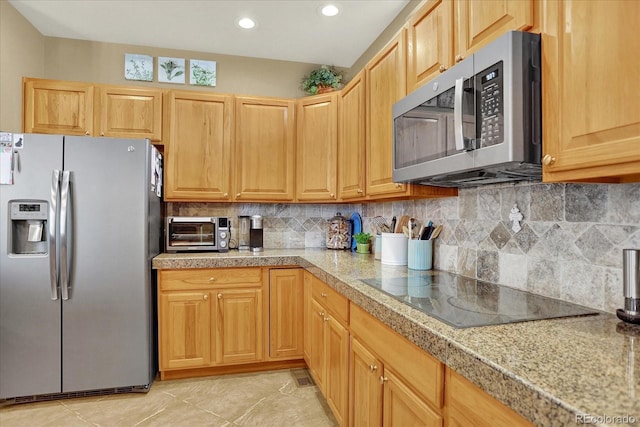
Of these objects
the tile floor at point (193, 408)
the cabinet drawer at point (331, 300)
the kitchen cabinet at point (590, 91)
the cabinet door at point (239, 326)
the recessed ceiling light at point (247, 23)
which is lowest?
the tile floor at point (193, 408)

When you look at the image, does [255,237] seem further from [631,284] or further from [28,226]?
[631,284]

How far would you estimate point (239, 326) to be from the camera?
2.79 metres

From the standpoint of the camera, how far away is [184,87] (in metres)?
3.35

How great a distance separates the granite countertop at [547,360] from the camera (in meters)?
0.63

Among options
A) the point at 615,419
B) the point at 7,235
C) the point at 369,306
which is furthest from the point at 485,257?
the point at 7,235

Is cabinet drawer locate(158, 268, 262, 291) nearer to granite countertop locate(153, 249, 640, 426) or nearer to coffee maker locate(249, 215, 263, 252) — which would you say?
coffee maker locate(249, 215, 263, 252)

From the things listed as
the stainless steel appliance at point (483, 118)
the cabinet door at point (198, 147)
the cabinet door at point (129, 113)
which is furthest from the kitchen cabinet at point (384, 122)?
the cabinet door at point (129, 113)

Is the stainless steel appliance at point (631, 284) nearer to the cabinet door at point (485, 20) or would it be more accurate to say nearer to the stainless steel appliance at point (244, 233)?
the cabinet door at point (485, 20)

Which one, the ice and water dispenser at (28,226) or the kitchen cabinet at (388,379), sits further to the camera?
the ice and water dispenser at (28,226)

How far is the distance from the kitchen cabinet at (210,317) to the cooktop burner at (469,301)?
134 centimetres

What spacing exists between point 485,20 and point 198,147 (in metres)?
2.33

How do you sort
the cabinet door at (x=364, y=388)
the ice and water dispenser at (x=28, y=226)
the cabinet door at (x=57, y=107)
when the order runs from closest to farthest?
the cabinet door at (x=364, y=388) < the ice and water dispenser at (x=28, y=226) < the cabinet door at (x=57, y=107)

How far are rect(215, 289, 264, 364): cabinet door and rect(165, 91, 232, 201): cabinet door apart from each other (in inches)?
33.3

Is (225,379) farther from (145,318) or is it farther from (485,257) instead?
(485,257)
